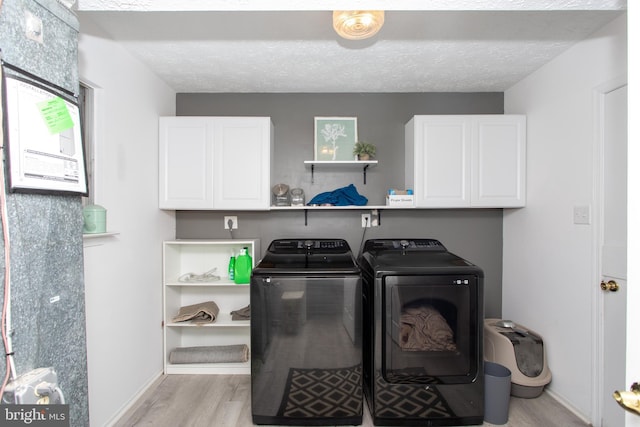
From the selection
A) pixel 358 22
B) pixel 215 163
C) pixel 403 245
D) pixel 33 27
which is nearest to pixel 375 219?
pixel 403 245

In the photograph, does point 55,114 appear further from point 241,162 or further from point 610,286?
point 610,286

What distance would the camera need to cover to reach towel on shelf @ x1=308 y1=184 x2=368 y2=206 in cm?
246

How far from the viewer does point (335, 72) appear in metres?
2.23

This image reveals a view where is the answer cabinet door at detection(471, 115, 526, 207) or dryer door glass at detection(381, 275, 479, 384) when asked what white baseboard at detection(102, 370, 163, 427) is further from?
cabinet door at detection(471, 115, 526, 207)

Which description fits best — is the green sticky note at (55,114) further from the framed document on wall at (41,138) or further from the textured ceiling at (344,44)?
the textured ceiling at (344,44)

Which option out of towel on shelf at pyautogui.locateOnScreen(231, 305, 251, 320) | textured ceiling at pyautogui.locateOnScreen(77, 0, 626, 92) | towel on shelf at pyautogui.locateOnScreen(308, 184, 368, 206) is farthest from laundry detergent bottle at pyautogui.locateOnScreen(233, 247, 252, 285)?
textured ceiling at pyautogui.locateOnScreen(77, 0, 626, 92)

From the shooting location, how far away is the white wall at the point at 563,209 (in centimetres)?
178

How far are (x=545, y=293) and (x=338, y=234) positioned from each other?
5.38 ft

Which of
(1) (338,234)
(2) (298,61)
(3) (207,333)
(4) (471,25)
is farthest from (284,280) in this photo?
(4) (471,25)

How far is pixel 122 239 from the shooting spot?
189 cm

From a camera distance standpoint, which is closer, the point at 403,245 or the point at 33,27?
the point at 33,27

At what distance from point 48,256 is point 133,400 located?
5.04 ft

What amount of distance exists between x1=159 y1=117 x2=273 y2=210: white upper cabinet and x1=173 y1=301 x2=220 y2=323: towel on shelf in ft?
2.84

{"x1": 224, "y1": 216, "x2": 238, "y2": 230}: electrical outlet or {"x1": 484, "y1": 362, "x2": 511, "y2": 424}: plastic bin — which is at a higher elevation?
{"x1": 224, "y1": 216, "x2": 238, "y2": 230}: electrical outlet
